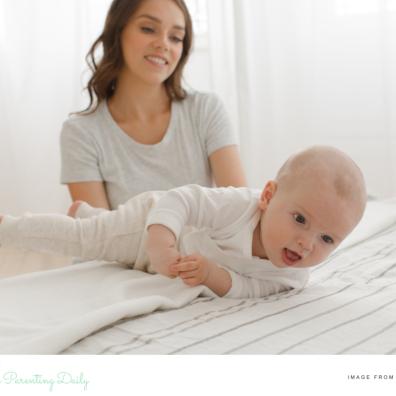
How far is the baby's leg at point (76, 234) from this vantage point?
3.39 feet

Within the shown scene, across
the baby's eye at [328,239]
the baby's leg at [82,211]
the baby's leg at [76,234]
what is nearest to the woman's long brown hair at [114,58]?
the baby's leg at [82,211]

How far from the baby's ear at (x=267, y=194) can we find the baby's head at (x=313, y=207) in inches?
0.7

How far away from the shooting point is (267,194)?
938 millimetres

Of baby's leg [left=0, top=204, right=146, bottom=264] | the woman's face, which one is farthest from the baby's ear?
the woman's face

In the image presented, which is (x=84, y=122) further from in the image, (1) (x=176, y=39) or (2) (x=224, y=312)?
(2) (x=224, y=312)

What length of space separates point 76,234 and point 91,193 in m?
0.41

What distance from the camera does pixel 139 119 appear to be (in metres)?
1.57

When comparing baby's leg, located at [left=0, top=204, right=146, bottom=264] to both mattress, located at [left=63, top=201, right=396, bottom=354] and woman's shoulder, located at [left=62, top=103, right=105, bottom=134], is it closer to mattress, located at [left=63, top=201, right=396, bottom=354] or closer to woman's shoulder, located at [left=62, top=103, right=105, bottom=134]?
mattress, located at [left=63, top=201, right=396, bottom=354]

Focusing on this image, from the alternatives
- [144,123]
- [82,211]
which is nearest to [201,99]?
[144,123]

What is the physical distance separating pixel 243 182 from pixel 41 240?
0.63 meters

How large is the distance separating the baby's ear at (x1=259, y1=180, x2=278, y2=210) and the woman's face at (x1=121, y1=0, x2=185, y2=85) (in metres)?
0.67

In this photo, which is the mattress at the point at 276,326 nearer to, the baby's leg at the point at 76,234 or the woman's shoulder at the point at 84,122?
the baby's leg at the point at 76,234
